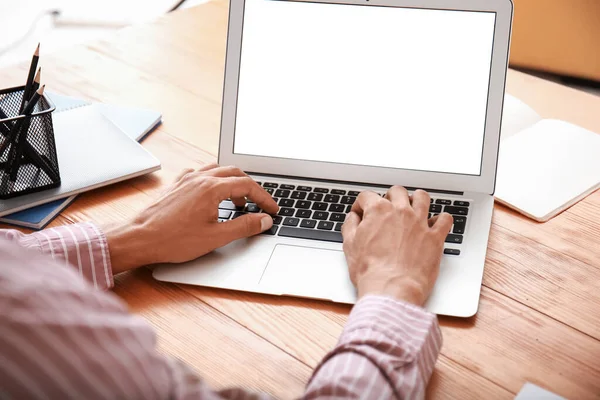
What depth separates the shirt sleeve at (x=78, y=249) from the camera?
91 cm

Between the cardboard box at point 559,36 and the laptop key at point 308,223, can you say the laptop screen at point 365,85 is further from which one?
the cardboard box at point 559,36

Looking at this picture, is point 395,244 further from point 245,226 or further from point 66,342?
point 66,342

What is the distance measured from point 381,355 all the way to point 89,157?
0.66 metres

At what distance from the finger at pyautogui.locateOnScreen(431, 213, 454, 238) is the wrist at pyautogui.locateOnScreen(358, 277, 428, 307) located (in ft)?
0.35

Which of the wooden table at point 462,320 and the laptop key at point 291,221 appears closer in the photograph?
the wooden table at point 462,320

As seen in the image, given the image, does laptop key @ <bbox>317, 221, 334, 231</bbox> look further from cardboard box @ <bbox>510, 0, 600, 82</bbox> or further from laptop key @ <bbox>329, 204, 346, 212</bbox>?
cardboard box @ <bbox>510, 0, 600, 82</bbox>

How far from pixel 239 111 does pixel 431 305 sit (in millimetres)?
448

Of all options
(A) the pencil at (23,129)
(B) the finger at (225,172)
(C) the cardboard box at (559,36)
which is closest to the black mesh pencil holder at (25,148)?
(A) the pencil at (23,129)

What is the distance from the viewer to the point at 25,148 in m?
1.03

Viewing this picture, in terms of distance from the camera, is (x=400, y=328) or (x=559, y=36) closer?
(x=400, y=328)

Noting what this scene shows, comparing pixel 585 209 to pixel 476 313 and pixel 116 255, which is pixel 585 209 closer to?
pixel 476 313

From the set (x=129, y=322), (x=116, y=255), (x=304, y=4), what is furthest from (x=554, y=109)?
(x=129, y=322)

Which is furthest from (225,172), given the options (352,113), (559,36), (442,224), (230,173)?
(559,36)

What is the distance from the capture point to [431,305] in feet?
2.76
